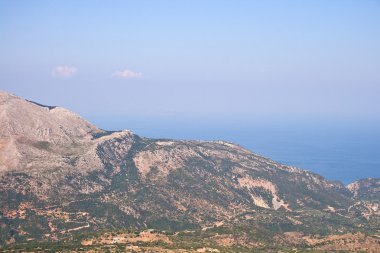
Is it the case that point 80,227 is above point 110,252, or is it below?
below

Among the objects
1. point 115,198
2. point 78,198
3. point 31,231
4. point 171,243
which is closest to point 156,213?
point 115,198

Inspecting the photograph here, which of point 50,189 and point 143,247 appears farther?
point 50,189

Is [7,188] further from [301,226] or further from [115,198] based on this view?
[301,226]

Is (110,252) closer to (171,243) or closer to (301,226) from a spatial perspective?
(171,243)

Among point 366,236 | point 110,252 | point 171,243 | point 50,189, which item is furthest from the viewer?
point 50,189

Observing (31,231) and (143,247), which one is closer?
(143,247)

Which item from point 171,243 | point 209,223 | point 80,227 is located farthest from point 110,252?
point 209,223

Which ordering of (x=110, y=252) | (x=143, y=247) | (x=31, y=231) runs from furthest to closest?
1. (x=31, y=231)
2. (x=143, y=247)
3. (x=110, y=252)

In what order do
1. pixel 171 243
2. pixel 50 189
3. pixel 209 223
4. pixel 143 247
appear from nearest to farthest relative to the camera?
pixel 143 247 < pixel 171 243 < pixel 209 223 < pixel 50 189

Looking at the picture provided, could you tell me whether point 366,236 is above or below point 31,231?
above
